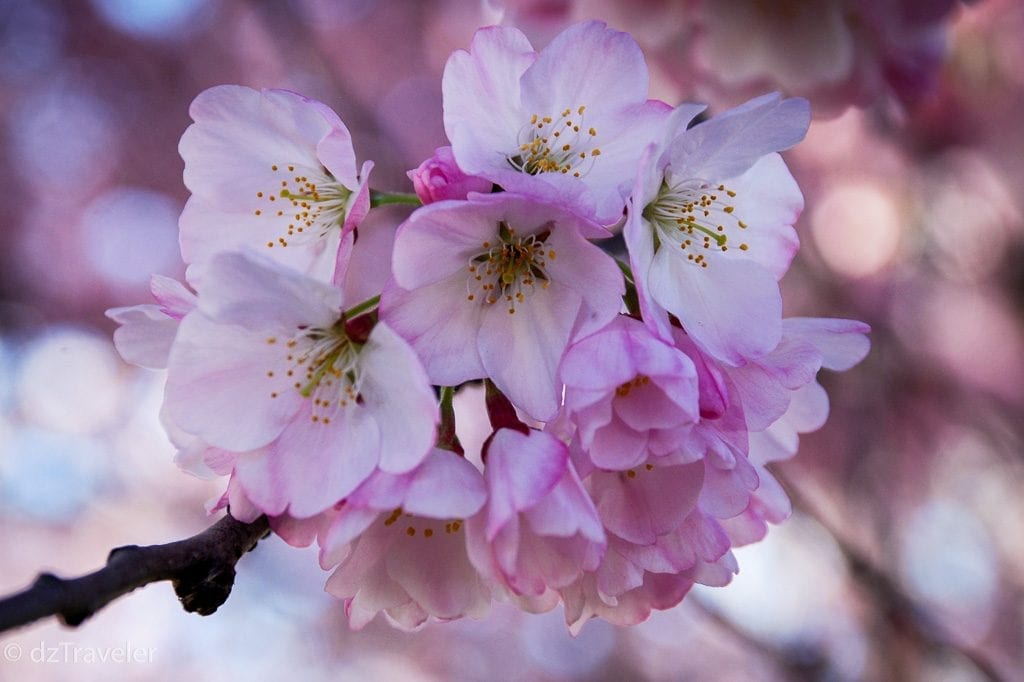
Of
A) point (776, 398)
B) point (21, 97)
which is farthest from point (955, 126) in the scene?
point (21, 97)

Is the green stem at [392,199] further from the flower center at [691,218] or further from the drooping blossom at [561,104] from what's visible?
the flower center at [691,218]

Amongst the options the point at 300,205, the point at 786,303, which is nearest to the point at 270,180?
the point at 300,205

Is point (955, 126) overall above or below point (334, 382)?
below

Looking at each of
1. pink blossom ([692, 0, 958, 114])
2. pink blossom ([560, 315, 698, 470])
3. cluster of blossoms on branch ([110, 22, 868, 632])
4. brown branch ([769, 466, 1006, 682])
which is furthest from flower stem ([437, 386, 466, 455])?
brown branch ([769, 466, 1006, 682])

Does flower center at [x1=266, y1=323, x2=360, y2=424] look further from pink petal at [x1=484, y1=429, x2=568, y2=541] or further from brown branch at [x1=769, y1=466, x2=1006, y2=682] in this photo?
brown branch at [x1=769, y1=466, x2=1006, y2=682]

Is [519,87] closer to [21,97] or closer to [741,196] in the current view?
[741,196]

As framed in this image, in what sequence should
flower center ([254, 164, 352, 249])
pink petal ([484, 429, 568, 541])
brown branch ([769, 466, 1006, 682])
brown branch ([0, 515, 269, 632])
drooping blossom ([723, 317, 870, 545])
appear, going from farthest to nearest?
brown branch ([769, 466, 1006, 682]) → flower center ([254, 164, 352, 249]) → drooping blossom ([723, 317, 870, 545]) → pink petal ([484, 429, 568, 541]) → brown branch ([0, 515, 269, 632])

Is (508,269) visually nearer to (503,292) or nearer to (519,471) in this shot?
(503,292)
